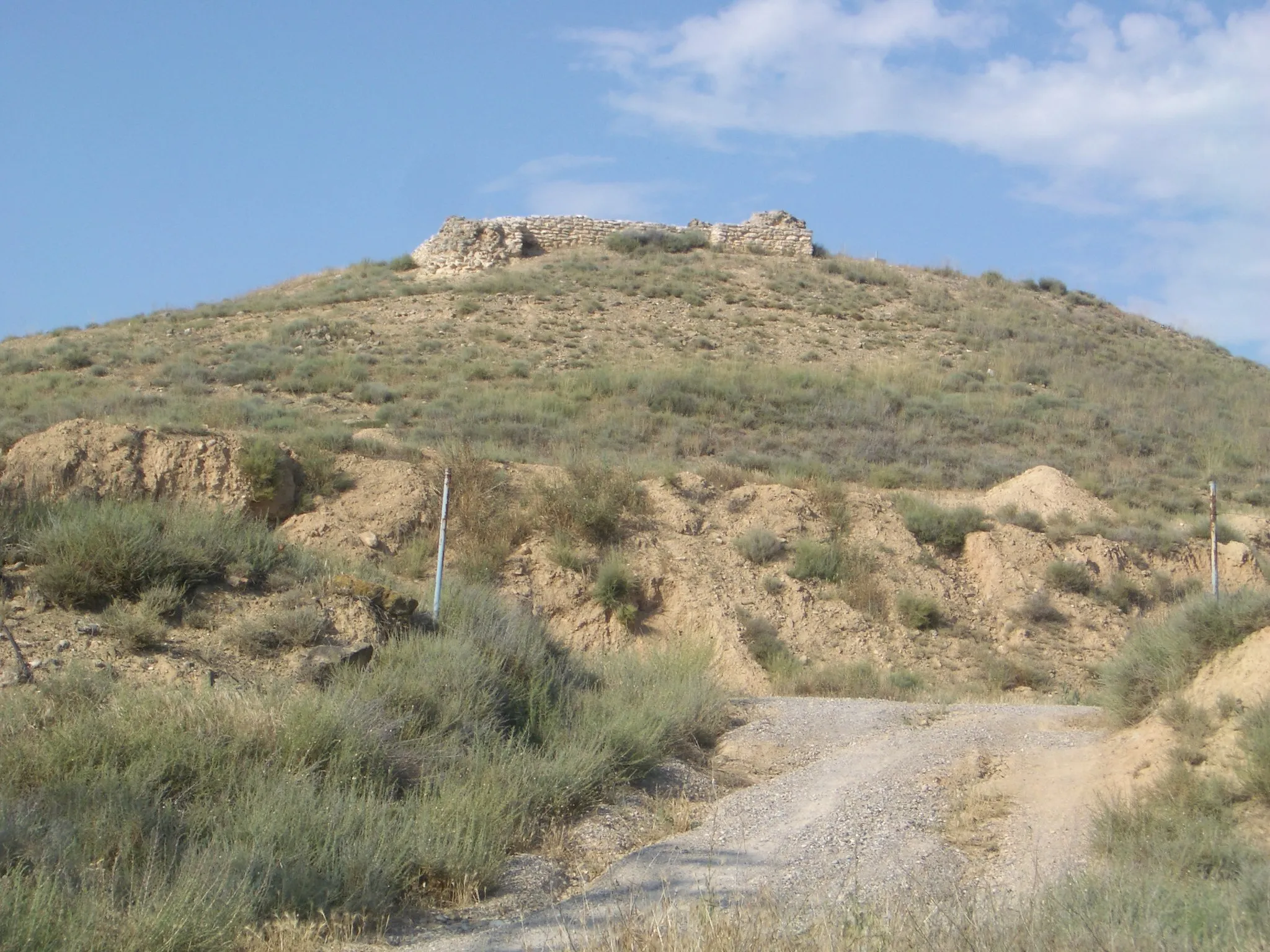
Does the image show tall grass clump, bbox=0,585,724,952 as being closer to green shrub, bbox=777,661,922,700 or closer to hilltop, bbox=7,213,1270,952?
hilltop, bbox=7,213,1270,952

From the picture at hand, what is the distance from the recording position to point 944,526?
19.5 metres

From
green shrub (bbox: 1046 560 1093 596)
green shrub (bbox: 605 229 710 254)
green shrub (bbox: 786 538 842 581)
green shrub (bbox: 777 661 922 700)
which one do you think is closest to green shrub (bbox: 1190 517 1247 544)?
green shrub (bbox: 1046 560 1093 596)

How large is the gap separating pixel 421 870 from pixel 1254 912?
412 cm

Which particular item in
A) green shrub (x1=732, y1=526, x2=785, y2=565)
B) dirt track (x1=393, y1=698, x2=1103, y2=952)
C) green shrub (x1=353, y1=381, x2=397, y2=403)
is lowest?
dirt track (x1=393, y1=698, x2=1103, y2=952)

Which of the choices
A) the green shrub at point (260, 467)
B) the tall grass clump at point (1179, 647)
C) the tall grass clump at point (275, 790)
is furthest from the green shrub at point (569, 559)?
the tall grass clump at point (1179, 647)

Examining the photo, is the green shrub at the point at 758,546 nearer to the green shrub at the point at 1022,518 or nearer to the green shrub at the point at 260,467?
the green shrub at the point at 1022,518

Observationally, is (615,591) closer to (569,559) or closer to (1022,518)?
(569,559)

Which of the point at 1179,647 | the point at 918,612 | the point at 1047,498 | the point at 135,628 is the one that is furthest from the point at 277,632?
the point at 1047,498

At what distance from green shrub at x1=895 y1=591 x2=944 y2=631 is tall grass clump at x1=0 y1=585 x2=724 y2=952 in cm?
873

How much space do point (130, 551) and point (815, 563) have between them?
436 inches

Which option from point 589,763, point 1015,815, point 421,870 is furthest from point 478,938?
point 1015,815

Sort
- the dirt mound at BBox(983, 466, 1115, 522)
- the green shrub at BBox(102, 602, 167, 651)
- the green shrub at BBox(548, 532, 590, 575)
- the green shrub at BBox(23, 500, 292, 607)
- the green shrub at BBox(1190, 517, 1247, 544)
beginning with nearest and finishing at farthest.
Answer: the green shrub at BBox(102, 602, 167, 651) < the green shrub at BBox(23, 500, 292, 607) < the green shrub at BBox(548, 532, 590, 575) < the green shrub at BBox(1190, 517, 1247, 544) < the dirt mound at BBox(983, 466, 1115, 522)

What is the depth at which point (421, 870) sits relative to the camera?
253 inches

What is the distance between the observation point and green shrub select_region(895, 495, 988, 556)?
19.4 metres
